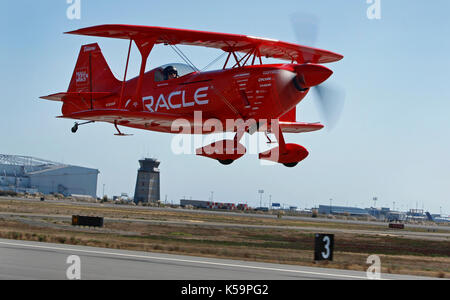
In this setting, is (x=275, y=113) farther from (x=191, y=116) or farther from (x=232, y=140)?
(x=191, y=116)

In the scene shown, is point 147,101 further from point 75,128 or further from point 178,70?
point 75,128

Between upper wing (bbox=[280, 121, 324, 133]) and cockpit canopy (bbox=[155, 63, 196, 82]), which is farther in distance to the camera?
upper wing (bbox=[280, 121, 324, 133])

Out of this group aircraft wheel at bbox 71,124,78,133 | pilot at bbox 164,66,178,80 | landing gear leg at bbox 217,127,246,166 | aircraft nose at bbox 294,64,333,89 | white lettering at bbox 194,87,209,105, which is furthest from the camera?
pilot at bbox 164,66,178,80

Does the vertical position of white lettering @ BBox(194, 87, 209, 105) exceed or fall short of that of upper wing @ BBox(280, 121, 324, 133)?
it exceeds it

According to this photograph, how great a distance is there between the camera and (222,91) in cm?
2552

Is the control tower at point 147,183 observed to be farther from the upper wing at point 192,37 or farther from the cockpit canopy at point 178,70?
the upper wing at point 192,37

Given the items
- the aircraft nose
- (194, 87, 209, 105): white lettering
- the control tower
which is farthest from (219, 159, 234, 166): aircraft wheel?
the control tower

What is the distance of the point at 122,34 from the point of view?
26266mm

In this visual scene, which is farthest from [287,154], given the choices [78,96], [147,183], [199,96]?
[147,183]

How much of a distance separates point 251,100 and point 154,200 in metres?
121

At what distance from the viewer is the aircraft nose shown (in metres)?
24.0

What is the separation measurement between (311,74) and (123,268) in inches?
465

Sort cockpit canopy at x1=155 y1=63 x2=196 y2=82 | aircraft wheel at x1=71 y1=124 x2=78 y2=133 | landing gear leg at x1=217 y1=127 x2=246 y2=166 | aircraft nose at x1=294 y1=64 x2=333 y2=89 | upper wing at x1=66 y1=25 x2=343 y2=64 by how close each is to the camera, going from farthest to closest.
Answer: cockpit canopy at x1=155 y1=63 x2=196 y2=82 < aircraft wheel at x1=71 y1=124 x2=78 y2=133 < upper wing at x1=66 y1=25 x2=343 y2=64 < landing gear leg at x1=217 y1=127 x2=246 y2=166 < aircraft nose at x1=294 y1=64 x2=333 y2=89

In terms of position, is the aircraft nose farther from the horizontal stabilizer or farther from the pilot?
the horizontal stabilizer
